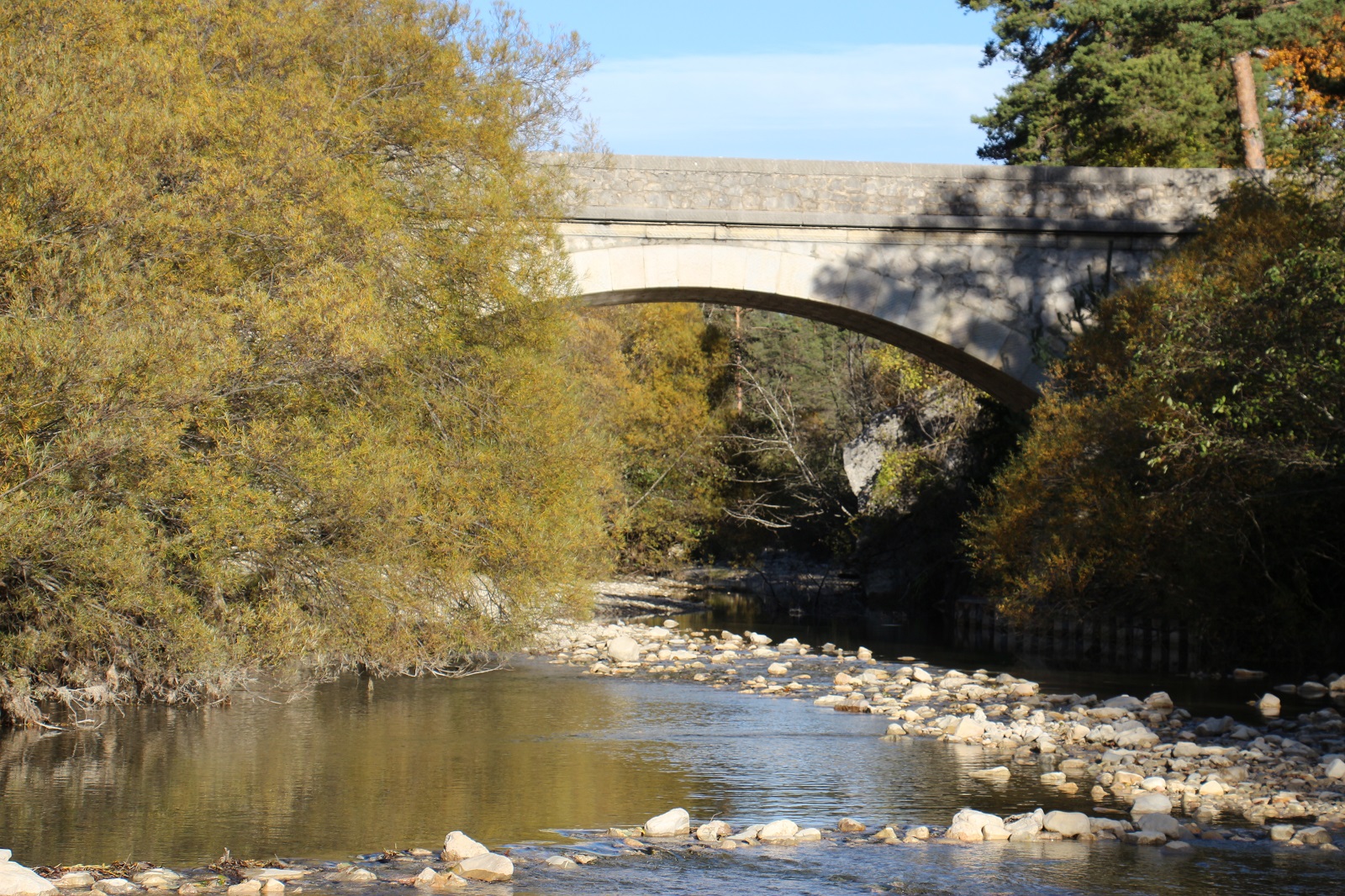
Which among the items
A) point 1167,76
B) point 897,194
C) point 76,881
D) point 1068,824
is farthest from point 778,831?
point 1167,76

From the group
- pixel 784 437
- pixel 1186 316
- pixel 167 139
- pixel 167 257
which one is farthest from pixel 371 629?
pixel 784 437

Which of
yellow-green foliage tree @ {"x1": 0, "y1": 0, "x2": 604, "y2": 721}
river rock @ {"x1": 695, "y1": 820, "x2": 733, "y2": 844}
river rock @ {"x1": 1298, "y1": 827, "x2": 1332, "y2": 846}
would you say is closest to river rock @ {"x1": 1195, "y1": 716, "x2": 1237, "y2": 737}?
river rock @ {"x1": 1298, "y1": 827, "x2": 1332, "y2": 846}

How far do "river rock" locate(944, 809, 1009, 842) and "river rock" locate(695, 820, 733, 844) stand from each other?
105 cm

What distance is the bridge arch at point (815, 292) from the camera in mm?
14586

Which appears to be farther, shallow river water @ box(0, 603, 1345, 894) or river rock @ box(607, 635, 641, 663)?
river rock @ box(607, 635, 641, 663)

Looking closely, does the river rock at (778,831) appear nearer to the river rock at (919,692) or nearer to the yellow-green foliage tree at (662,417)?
the river rock at (919,692)

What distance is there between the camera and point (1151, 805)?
6.68 m

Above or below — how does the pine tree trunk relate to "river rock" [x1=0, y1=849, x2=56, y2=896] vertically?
above

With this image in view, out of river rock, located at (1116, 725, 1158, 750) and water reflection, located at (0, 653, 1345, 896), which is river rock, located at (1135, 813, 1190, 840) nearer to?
water reflection, located at (0, 653, 1345, 896)

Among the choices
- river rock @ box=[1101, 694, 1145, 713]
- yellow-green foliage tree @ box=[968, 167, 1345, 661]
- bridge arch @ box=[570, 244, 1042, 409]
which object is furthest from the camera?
bridge arch @ box=[570, 244, 1042, 409]

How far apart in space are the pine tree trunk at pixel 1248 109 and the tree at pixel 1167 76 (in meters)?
0.02

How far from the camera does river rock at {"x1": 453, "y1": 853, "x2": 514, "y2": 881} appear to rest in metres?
5.49

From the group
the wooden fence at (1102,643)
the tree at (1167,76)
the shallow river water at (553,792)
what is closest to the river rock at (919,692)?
the shallow river water at (553,792)

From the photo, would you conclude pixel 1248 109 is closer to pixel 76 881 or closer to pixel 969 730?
pixel 969 730
